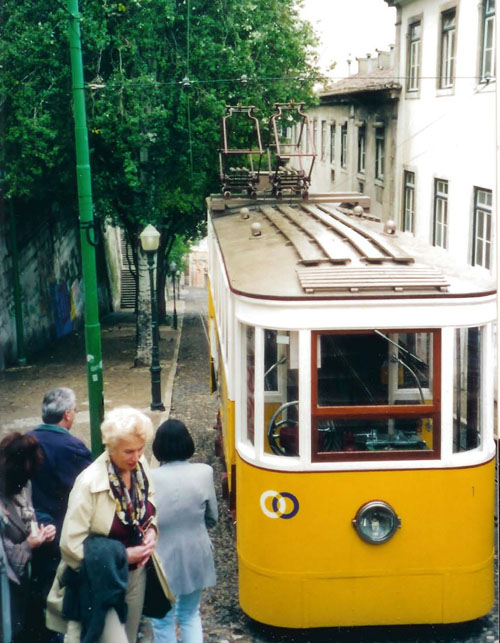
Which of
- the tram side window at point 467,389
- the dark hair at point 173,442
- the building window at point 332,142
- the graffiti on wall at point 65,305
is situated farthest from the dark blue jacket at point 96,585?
the building window at point 332,142

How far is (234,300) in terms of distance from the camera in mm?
6367

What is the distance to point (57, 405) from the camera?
204 inches

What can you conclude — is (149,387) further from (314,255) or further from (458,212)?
(314,255)

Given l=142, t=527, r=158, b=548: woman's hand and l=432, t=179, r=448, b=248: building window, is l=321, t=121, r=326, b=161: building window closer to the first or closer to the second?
l=432, t=179, r=448, b=248: building window

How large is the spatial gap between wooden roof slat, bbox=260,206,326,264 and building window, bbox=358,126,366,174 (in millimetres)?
16332

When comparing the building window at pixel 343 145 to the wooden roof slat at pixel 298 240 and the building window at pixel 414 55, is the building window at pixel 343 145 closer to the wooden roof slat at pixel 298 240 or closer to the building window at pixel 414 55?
the building window at pixel 414 55

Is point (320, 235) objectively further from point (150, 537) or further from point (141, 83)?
point (141, 83)

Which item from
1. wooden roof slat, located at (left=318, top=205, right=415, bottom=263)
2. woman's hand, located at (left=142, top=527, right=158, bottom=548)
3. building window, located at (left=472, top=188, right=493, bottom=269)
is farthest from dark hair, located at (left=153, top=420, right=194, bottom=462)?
building window, located at (left=472, top=188, right=493, bottom=269)

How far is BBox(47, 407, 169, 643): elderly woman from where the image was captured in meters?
4.15

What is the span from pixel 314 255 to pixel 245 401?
1234 mm

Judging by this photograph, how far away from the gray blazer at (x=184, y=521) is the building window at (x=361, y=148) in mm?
21119

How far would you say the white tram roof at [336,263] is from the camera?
566 cm

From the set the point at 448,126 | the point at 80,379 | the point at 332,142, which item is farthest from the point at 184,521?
the point at 332,142

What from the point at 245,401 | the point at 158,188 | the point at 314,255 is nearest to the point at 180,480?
the point at 245,401
